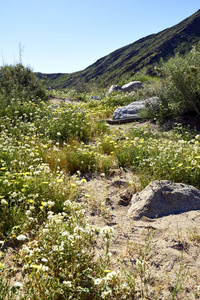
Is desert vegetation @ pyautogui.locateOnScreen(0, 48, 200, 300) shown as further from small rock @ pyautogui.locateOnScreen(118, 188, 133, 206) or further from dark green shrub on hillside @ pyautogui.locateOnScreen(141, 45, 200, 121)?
small rock @ pyautogui.locateOnScreen(118, 188, 133, 206)

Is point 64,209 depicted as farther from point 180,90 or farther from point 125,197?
point 180,90

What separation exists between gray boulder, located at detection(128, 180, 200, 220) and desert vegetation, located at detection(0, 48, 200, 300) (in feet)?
1.53

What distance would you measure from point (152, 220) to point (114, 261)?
94cm

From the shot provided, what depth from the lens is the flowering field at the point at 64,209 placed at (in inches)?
75.1

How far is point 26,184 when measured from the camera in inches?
128

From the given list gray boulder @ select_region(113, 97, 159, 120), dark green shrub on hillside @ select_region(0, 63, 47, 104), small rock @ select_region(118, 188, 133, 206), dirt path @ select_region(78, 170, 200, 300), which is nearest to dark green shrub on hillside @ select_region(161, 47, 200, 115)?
gray boulder @ select_region(113, 97, 159, 120)

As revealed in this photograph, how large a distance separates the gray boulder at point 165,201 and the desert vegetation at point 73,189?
466 mm

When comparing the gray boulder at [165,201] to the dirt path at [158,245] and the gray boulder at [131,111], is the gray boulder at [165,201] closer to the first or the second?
the dirt path at [158,245]

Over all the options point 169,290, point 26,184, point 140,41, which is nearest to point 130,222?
point 169,290

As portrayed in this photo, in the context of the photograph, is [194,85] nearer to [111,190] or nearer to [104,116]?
[104,116]

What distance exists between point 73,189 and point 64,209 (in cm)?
57

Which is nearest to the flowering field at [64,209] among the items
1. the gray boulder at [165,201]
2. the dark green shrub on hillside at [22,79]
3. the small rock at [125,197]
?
the small rock at [125,197]

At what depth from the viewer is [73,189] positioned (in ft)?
11.9

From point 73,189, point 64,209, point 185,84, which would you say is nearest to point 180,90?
point 185,84
